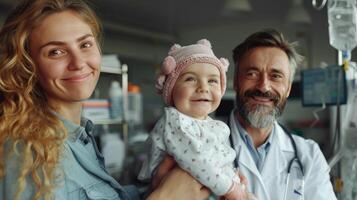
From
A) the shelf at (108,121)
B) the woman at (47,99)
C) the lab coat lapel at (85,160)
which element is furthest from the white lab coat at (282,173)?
the shelf at (108,121)

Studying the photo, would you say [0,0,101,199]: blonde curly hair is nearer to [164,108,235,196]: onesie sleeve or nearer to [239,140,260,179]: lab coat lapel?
[164,108,235,196]: onesie sleeve

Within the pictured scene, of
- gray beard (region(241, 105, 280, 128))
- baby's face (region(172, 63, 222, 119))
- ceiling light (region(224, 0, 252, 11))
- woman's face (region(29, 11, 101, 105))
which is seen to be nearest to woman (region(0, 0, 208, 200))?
woman's face (region(29, 11, 101, 105))

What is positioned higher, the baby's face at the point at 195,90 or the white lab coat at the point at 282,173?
the baby's face at the point at 195,90

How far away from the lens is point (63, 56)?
953mm

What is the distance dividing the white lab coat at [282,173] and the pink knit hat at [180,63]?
34 centimetres

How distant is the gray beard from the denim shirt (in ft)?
1.92

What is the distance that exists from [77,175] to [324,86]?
52.5 inches

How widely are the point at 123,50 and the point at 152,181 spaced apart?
334 centimetres

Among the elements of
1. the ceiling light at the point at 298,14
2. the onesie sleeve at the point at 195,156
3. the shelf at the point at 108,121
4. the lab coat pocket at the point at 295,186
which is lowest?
the shelf at the point at 108,121

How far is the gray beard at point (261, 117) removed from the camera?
1.40m

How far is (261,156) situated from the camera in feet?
4.68

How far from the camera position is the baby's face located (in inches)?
43.3

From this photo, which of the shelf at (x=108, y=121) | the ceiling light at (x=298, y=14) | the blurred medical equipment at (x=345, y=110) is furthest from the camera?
the ceiling light at (x=298, y=14)

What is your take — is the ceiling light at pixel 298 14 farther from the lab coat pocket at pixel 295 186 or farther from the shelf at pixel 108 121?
the lab coat pocket at pixel 295 186
